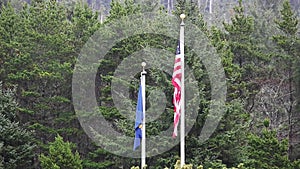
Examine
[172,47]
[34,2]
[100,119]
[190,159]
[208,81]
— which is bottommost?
[190,159]

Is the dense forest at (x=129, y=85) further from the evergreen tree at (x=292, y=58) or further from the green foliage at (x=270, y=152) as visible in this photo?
the green foliage at (x=270, y=152)

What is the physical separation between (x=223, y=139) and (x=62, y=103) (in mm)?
9239

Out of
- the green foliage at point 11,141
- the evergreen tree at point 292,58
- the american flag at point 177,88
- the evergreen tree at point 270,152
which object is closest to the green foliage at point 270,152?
the evergreen tree at point 270,152

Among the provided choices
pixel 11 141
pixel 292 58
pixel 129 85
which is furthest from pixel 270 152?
pixel 11 141

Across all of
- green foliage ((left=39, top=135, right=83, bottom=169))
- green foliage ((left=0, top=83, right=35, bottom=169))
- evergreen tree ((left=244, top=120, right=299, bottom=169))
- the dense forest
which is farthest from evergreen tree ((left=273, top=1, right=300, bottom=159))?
green foliage ((left=0, top=83, right=35, bottom=169))

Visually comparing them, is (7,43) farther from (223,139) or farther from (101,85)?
(223,139)

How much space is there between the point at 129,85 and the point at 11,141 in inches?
205

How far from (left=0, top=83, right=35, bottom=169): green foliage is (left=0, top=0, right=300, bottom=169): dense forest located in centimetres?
5

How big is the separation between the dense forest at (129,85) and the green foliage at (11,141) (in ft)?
0.15

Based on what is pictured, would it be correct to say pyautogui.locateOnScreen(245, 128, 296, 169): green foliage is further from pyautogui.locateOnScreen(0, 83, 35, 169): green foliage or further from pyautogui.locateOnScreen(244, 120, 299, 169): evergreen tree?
pyautogui.locateOnScreen(0, 83, 35, 169): green foliage

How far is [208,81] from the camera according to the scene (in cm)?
1503

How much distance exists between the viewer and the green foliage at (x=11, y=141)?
1603 cm

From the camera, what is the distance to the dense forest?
14859 mm

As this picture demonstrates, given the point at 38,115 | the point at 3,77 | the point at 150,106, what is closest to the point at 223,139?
the point at 150,106
